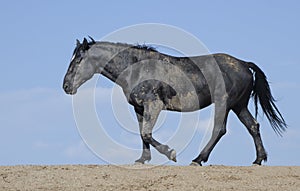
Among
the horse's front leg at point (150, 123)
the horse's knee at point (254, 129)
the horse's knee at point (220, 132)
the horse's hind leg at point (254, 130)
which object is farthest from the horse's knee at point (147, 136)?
the horse's knee at point (254, 129)

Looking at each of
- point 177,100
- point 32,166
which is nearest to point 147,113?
point 177,100

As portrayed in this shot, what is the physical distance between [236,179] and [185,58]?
3582mm

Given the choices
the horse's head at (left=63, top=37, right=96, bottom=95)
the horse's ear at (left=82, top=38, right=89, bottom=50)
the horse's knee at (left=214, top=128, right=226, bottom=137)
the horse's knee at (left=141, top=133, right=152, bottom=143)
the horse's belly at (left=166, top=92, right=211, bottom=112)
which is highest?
the horse's ear at (left=82, top=38, right=89, bottom=50)

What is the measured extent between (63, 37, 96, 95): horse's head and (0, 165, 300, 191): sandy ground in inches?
86.4

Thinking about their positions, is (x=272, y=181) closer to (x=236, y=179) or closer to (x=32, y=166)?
(x=236, y=179)

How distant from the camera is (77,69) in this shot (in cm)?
1427

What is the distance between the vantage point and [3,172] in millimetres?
12281

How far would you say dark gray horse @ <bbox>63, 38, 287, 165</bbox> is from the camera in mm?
14008

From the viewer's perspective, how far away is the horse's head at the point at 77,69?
14.3 meters

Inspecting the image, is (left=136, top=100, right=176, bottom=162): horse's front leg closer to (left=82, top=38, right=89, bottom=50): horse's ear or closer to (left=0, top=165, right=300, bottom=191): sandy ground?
(left=0, top=165, right=300, bottom=191): sandy ground

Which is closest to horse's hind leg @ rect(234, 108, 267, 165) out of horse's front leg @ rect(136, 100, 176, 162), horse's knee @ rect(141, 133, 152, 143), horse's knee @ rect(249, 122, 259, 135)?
horse's knee @ rect(249, 122, 259, 135)

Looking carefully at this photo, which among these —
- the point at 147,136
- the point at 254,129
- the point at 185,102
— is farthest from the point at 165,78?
the point at 254,129

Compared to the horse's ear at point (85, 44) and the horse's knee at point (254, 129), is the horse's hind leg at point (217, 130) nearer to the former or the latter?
the horse's knee at point (254, 129)

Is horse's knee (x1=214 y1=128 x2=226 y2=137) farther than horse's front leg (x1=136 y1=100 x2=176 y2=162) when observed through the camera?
Yes
